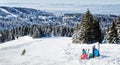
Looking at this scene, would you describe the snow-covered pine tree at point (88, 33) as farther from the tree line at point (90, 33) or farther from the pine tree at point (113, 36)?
the pine tree at point (113, 36)

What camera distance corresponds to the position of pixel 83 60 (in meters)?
36.1

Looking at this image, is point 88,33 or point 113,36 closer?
point 88,33

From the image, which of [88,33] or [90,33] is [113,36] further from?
[88,33]

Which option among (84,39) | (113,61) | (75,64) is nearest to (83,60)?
(75,64)

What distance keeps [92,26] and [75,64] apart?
33.4m

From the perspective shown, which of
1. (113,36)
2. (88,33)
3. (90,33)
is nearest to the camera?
(88,33)

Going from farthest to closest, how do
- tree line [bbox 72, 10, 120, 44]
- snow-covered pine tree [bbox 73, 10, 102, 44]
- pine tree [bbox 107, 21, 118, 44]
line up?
1. pine tree [bbox 107, 21, 118, 44]
2. tree line [bbox 72, 10, 120, 44]
3. snow-covered pine tree [bbox 73, 10, 102, 44]

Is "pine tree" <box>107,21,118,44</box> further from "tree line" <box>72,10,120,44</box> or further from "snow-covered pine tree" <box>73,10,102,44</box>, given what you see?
"snow-covered pine tree" <box>73,10,102,44</box>

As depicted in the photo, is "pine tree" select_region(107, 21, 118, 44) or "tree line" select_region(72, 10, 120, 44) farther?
"pine tree" select_region(107, 21, 118, 44)

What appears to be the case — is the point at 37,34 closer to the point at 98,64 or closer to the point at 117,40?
the point at 117,40

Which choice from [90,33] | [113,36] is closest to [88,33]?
[90,33]

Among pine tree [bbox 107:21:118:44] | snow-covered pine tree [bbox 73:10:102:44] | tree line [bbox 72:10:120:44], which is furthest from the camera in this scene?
pine tree [bbox 107:21:118:44]

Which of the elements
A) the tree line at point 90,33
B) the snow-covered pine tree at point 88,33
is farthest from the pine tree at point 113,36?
the snow-covered pine tree at point 88,33

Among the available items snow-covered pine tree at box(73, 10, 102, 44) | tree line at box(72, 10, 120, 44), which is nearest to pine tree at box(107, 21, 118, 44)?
tree line at box(72, 10, 120, 44)
